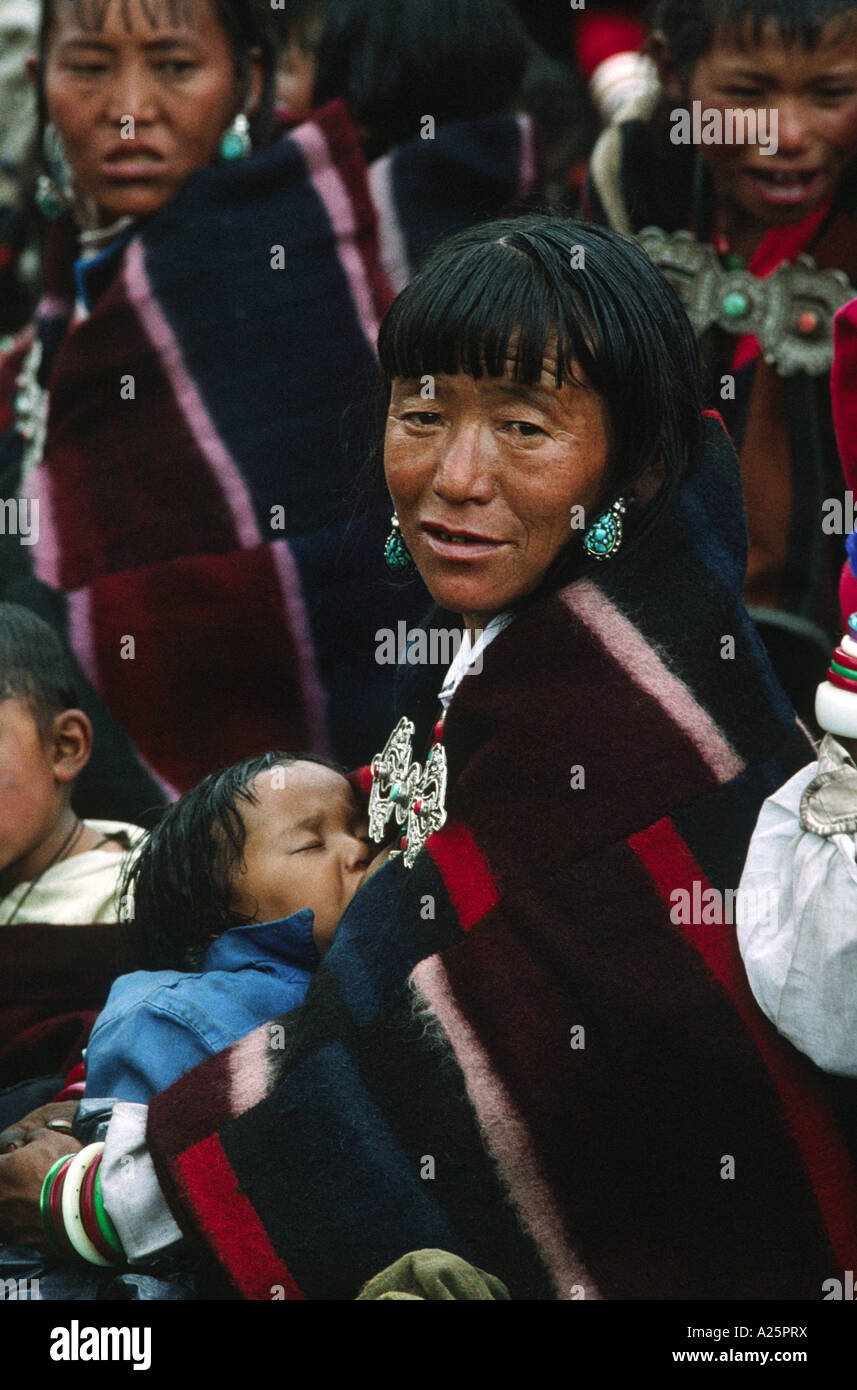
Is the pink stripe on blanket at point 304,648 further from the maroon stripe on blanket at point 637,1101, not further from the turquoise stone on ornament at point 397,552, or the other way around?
the maroon stripe on blanket at point 637,1101

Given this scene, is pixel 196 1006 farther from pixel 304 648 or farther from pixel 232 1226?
pixel 304 648

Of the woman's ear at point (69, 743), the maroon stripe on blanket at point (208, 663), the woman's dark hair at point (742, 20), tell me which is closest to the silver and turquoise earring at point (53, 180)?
the maroon stripe on blanket at point (208, 663)

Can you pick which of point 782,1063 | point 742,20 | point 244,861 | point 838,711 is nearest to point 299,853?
point 244,861

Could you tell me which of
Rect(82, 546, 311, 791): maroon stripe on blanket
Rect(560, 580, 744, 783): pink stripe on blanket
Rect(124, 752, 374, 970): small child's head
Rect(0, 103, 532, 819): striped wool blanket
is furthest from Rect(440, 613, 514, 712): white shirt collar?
Rect(82, 546, 311, 791): maroon stripe on blanket

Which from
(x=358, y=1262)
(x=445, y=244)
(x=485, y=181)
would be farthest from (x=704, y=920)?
(x=485, y=181)

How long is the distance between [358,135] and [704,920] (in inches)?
97.9

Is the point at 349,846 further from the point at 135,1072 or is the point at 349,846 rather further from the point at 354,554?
the point at 354,554

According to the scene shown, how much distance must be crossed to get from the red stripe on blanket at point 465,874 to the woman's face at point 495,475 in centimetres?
31

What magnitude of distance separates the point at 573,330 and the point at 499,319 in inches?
3.6

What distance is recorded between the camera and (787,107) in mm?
3330

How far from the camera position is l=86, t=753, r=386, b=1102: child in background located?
2426 millimetres

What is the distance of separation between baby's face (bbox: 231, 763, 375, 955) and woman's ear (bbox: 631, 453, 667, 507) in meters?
0.69

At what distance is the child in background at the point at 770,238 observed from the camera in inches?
131

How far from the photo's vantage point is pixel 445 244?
2402 mm
